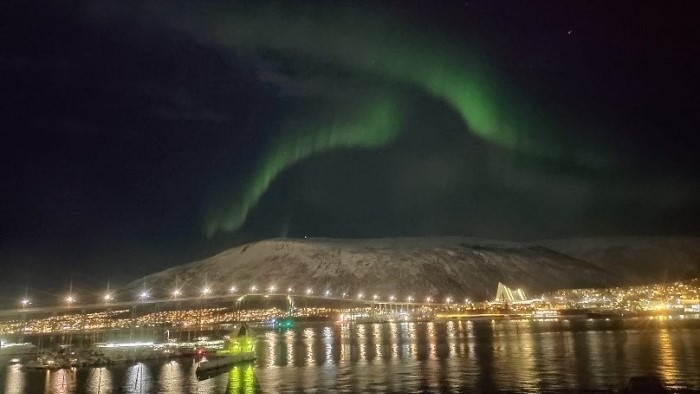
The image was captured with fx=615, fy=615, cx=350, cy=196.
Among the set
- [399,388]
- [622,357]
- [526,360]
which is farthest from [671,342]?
[399,388]

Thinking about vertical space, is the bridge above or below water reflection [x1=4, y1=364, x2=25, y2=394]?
above

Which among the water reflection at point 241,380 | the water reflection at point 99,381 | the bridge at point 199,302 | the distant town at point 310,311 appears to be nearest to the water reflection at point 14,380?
the water reflection at point 99,381

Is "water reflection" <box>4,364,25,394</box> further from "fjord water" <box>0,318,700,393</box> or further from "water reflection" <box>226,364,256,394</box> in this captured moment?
"water reflection" <box>226,364,256,394</box>

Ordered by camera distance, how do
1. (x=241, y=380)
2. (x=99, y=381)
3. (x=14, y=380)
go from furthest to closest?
(x=14, y=380), (x=99, y=381), (x=241, y=380)

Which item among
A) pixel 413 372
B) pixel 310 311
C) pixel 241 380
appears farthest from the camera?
pixel 310 311

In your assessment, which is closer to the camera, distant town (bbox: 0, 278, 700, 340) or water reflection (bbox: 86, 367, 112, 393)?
water reflection (bbox: 86, 367, 112, 393)

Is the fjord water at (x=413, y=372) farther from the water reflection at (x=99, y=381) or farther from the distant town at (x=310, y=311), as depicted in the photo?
the distant town at (x=310, y=311)

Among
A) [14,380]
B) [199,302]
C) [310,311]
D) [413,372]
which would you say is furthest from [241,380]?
[199,302]

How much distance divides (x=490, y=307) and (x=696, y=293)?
6697cm

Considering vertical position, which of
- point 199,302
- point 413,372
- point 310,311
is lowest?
point 413,372

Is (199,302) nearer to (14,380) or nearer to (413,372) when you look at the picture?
(14,380)

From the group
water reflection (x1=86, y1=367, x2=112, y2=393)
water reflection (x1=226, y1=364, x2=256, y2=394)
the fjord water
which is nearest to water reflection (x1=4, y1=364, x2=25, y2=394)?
the fjord water

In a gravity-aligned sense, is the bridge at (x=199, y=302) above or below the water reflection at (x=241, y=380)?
above

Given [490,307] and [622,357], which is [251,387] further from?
[490,307]
